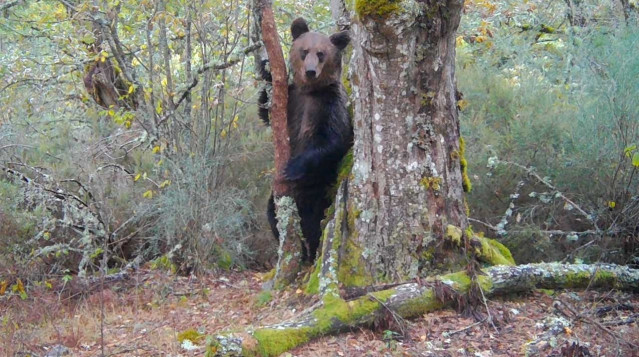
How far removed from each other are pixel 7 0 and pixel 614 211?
27.7ft

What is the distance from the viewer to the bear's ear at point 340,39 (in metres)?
7.23

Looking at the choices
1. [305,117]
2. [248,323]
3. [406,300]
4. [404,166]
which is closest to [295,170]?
[305,117]

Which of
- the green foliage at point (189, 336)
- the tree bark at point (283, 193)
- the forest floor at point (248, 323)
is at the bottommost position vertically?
the forest floor at point (248, 323)

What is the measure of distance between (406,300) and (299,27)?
3.42 metres

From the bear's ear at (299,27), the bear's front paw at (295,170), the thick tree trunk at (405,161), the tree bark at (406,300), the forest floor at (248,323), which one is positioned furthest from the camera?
A: the bear's ear at (299,27)

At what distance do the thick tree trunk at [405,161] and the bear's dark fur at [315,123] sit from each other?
3.18ft

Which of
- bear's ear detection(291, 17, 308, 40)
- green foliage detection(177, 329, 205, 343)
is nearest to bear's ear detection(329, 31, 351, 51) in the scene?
bear's ear detection(291, 17, 308, 40)

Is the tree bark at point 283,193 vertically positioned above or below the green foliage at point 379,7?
below

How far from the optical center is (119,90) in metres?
10.1

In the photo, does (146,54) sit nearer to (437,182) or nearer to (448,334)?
(437,182)

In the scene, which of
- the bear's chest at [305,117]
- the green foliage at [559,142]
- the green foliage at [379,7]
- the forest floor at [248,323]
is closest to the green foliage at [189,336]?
the forest floor at [248,323]

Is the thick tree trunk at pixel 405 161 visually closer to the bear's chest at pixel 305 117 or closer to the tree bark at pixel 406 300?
the tree bark at pixel 406 300

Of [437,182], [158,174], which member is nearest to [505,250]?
[437,182]

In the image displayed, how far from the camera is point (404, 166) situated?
19.6ft
